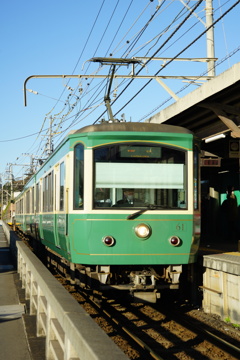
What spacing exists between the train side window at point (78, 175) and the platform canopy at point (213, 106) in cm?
279

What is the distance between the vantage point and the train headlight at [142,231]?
26.3 ft

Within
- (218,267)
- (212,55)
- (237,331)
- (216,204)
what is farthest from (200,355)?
(212,55)

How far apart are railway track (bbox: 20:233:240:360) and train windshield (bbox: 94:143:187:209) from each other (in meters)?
1.72

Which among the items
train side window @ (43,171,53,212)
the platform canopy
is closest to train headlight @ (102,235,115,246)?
train side window @ (43,171,53,212)

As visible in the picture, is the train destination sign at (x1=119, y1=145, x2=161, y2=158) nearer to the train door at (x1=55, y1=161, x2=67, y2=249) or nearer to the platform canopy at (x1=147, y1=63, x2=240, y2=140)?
the train door at (x1=55, y1=161, x2=67, y2=249)

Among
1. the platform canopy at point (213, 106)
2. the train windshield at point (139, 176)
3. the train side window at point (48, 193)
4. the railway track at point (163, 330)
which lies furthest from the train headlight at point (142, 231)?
the train side window at point (48, 193)

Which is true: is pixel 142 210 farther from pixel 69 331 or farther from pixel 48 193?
pixel 69 331

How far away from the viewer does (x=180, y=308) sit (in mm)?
9281

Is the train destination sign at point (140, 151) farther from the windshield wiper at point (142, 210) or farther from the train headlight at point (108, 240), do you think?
the train headlight at point (108, 240)

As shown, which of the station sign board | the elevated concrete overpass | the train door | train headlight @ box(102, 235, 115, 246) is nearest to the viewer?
train headlight @ box(102, 235, 115, 246)

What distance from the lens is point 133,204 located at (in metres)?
8.13

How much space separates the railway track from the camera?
6230mm

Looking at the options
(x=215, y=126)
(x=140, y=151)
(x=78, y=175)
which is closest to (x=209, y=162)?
(x=215, y=126)

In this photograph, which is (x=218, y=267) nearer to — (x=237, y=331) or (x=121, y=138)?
(x=237, y=331)
